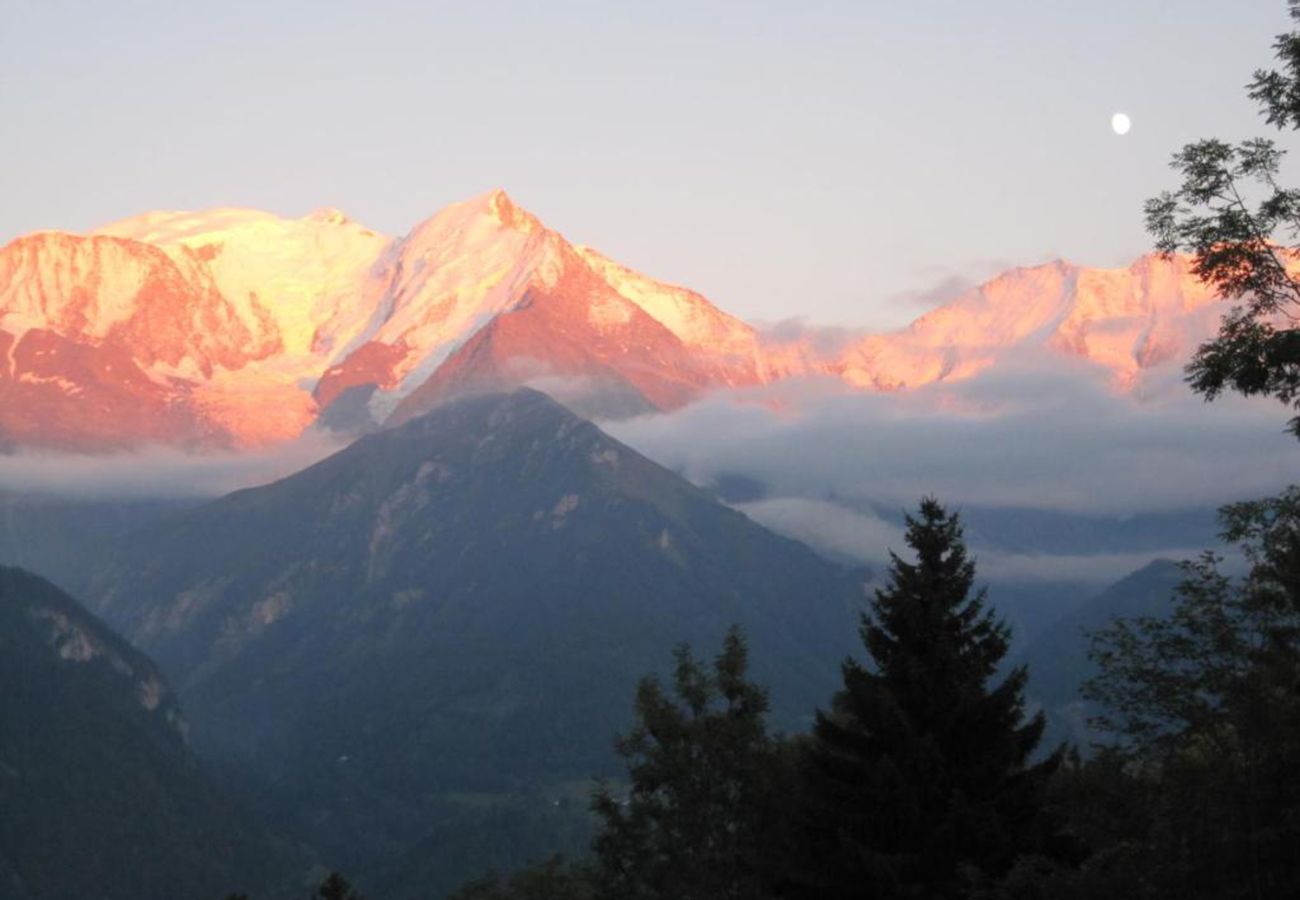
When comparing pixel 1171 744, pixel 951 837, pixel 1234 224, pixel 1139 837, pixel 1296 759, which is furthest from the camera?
pixel 951 837

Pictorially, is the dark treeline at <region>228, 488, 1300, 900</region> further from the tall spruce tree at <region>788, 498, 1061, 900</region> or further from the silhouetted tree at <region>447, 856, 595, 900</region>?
the silhouetted tree at <region>447, 856, 595, 900</region>

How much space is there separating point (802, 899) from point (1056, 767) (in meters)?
9.30

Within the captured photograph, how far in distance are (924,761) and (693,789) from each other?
23008 mm

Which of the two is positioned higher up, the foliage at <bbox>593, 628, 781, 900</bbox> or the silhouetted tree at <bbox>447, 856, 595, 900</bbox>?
the foliage at <bbox>593, 628, 781, 900</bbox>

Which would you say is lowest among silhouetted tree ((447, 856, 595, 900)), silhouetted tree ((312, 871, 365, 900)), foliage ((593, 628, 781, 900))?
silhouetted tree ((312, 871, 365, 900))

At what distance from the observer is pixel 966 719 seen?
63281mm

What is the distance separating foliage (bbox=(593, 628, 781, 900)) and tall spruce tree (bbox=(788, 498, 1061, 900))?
49.5ft

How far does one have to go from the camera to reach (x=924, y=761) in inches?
2451

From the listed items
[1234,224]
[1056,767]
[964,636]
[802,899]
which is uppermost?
[1234,224]

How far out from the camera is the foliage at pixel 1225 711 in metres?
46.8

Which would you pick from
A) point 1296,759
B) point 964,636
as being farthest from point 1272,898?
point 964,636

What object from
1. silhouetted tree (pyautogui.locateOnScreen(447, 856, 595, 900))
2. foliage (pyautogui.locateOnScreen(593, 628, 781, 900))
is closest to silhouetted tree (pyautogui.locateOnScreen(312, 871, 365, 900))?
silhouetted tree (pyautogui.locateOnScreen(447, 856, 595, 900))

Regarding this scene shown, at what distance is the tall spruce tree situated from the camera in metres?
60.9

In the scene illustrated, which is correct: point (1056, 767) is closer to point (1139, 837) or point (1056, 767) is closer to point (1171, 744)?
point (1139, 837)
